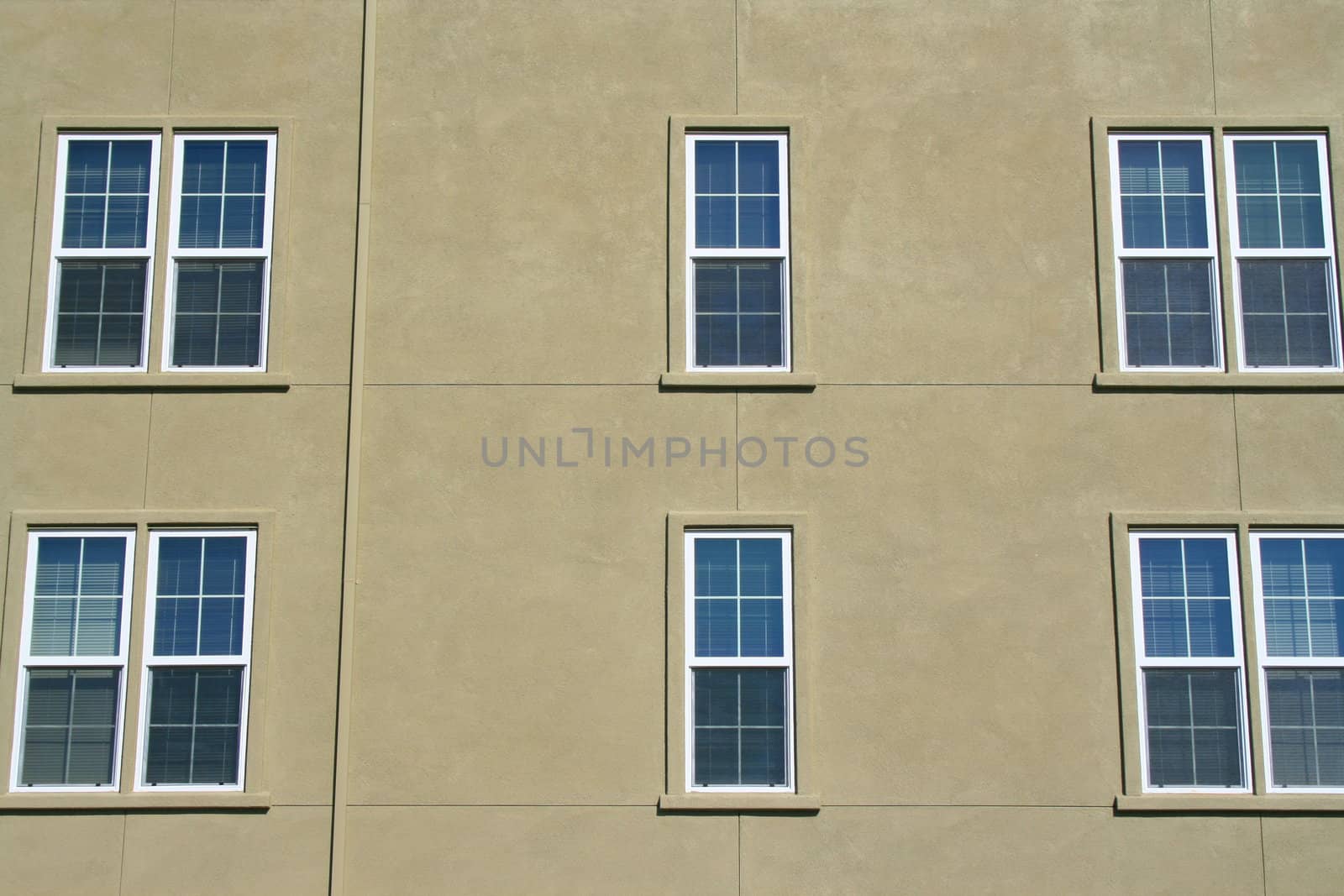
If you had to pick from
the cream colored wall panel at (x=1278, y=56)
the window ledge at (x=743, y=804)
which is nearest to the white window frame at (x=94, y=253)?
the window ledge at (x=743, y=804)

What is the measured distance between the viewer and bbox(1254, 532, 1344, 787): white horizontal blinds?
10.6 meters

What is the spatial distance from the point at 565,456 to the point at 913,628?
3091 mm

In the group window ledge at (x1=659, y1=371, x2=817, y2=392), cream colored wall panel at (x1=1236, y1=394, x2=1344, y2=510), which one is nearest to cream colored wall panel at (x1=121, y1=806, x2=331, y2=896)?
window ledge at (x1=659, y1=371, x2=817, y2=392)

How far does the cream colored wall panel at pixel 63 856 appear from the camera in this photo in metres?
10.4

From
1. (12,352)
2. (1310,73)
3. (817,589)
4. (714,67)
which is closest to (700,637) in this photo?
(817,589)

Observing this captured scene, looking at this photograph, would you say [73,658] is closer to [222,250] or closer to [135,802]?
[135,802]

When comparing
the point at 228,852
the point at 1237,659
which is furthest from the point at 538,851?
the point at 1237,659

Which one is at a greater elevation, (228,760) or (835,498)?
(835,498)

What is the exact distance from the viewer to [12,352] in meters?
11.2

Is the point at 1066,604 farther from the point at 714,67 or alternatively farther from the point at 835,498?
the point at 714,67

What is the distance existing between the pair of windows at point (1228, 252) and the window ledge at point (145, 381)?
7.05 m

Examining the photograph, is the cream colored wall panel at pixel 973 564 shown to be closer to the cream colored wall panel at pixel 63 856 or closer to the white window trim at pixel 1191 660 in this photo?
the white window trim at pixel 1191 660

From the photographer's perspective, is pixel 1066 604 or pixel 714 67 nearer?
pixel 1066 604

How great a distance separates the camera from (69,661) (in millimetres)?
10719
